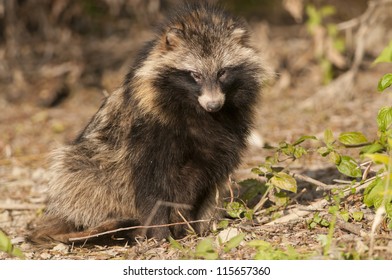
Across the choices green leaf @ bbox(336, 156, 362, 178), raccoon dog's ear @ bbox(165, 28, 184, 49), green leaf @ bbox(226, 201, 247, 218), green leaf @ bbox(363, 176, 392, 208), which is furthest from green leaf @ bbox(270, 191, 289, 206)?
raccoon dog's ear @ bbox(165, 28, 184, 49)

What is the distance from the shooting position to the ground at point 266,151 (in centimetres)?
488

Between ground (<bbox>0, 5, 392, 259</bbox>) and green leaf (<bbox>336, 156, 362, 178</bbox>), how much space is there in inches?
12.6

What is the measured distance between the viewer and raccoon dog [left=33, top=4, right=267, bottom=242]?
517cm

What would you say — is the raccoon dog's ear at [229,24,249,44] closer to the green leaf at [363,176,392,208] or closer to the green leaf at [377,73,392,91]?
the green leaf at [377,73,392,91]

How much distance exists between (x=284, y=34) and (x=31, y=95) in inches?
205

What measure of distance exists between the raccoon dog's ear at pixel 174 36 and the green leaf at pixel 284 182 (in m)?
1.36

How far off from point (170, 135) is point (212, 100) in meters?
0.50

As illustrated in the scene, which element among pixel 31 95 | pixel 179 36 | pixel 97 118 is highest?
pixel 179 36

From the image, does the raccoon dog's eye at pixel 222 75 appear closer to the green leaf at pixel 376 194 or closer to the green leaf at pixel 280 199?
the green leaf at pixel 280 199

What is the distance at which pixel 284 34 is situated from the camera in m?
13.3

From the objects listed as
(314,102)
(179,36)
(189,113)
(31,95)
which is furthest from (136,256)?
(31,95)

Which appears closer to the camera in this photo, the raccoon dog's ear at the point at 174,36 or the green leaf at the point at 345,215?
the green leaf at the point at 345,215

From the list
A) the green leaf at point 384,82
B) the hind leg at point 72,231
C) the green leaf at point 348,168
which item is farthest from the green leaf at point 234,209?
the green leaf at point 384,82
